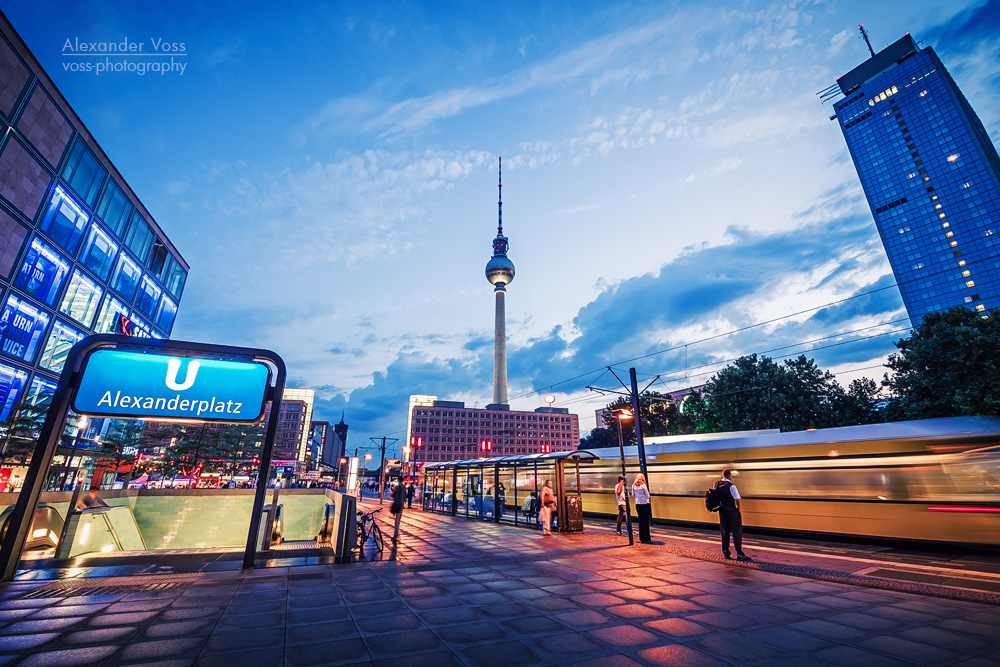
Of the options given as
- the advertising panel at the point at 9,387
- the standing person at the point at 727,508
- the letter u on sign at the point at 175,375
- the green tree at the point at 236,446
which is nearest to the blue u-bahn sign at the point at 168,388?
the letter u on sign at the point at 175,375

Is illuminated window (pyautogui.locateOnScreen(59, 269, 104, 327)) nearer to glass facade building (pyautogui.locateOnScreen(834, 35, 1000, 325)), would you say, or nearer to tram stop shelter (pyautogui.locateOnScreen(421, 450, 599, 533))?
tram stop shelter (pyautogui.locateOnScreen(421, 450, 599, 533))

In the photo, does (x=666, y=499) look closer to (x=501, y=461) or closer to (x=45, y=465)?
(x=501, y=461)

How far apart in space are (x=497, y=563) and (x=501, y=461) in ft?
30.3

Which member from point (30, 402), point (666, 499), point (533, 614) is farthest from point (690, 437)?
point (30, 402)

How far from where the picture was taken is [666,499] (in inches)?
712

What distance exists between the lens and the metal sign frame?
7328mm

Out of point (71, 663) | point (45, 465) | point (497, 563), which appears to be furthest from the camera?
point (497, 563)

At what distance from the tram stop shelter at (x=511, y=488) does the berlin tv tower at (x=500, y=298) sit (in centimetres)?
11375

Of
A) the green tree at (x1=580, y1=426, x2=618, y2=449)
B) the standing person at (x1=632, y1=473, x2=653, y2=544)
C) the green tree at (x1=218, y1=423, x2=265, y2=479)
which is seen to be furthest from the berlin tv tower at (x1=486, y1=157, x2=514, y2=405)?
the standing person at (x1=632, y1=473, x2=653, y2=544)

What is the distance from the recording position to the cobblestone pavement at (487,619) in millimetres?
4188

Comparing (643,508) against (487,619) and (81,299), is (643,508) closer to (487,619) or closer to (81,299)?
(487,619)

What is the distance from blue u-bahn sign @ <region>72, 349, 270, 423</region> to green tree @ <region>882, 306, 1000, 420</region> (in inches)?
1165

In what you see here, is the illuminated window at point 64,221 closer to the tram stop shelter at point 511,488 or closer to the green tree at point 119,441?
the green tree at point 119,441

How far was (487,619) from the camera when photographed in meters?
5.40
